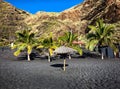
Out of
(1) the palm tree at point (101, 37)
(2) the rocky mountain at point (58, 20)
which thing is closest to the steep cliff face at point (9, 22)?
(2) the rocky mountain at point (58, 20)

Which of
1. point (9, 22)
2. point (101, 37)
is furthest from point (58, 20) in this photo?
point (101, 37)

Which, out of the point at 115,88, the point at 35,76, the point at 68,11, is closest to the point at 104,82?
the point at 115,88

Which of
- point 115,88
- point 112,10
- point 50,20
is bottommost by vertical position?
→ point 115,88

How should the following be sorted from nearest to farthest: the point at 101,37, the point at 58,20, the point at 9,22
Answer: the point at 101,37 → the point at 58,20 → the point at 9,22

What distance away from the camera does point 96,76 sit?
2564cm

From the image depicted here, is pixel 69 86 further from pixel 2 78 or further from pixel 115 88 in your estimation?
pixel 2 78

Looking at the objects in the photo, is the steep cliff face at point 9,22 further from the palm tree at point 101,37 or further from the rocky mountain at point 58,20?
the palm tree at point 101,37

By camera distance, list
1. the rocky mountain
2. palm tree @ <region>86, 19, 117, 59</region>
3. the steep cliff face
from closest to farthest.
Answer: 1. palm tree @ <region>86, 19, 117, 59</region>
2. the rocky mountain
3. the steep cliff face

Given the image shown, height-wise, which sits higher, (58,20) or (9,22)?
(9,22)

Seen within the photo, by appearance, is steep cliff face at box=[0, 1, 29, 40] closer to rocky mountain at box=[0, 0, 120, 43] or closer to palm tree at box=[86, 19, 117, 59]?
rocky mountain at box=[0, 0, 120, 43]

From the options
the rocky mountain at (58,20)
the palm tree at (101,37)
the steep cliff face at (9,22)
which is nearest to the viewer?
the palm tree at (101,37)

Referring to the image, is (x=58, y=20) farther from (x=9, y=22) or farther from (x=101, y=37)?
(x=101, y=37)

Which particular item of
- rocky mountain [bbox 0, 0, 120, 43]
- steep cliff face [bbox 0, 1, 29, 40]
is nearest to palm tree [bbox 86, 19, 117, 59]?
rocky mountain [bbox 0, 0, 120, 43]

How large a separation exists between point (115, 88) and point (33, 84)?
743 cm
